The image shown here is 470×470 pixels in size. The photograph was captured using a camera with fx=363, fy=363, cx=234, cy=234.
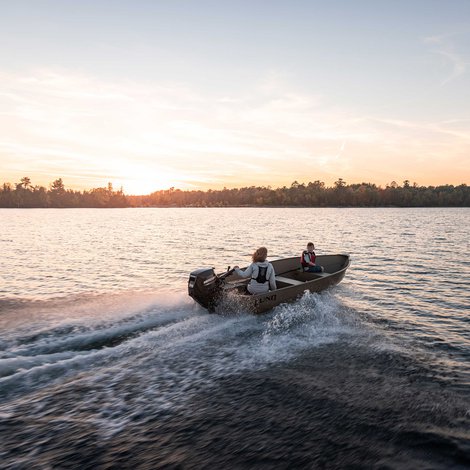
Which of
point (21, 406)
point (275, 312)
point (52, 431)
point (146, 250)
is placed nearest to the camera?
point (52, 431)

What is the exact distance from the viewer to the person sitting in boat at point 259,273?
12.6 metres

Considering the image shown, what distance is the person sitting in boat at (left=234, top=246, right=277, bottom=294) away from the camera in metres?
12.6

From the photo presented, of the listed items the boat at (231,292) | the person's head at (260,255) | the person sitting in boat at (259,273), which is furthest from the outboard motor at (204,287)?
the person's head at (260,255)

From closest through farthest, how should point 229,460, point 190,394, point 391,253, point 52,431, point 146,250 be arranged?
point 229,460 → point 52,431 → point 190,394 → point 391,253 → point 146,250

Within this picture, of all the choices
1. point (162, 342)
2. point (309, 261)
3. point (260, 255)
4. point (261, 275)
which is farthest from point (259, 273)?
point (309, 261)

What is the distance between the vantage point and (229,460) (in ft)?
19.5

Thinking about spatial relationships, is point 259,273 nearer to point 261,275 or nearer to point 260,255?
point 261,275

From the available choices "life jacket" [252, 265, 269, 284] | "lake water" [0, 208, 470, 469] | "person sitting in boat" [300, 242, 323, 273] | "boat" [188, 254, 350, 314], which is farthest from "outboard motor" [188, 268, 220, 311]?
"person sitting in boat" [300, 242, 323, 273]

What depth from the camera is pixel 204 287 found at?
12500mm

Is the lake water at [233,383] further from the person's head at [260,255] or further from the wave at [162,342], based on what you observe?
the person's head at [260,255]

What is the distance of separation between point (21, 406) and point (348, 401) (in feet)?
21.9

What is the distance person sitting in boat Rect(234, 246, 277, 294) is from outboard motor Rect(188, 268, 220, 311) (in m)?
0.95

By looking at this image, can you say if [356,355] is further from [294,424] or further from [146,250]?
[146,250]

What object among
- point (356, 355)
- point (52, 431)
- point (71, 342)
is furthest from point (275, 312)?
point (52, 431)
